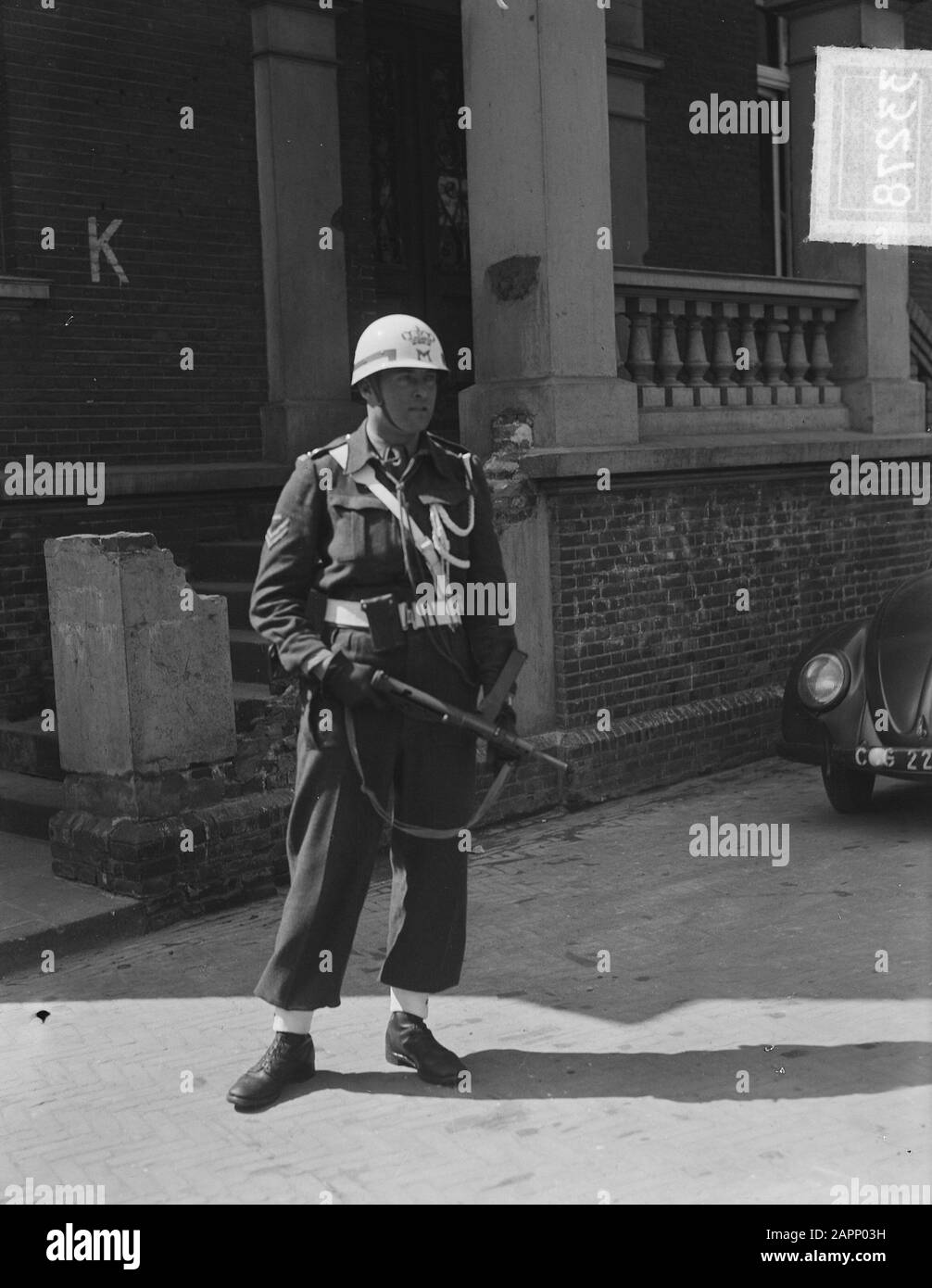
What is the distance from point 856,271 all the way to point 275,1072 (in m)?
7.70

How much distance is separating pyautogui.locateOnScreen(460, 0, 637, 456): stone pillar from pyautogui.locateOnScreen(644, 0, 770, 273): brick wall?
4.99 m

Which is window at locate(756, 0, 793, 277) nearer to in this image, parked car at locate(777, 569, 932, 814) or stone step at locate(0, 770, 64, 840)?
parked car at locate(777, 569, 932, 814)

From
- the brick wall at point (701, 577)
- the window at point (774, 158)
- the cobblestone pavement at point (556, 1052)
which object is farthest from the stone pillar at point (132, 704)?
the window at point (774, 158)

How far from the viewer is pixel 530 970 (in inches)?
221

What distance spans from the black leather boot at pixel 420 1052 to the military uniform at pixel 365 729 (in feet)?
0.41

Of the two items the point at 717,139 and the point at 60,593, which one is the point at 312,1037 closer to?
the point at 60,593

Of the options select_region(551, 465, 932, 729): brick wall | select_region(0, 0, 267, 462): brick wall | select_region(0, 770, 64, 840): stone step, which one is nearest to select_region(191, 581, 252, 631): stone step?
select_region(0, 0, 267, 462): brick wall

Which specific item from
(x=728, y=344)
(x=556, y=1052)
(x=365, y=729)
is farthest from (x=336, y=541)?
(x=728, y=344)

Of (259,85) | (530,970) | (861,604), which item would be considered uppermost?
(259,85)

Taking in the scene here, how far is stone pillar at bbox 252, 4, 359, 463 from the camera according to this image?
993 cm

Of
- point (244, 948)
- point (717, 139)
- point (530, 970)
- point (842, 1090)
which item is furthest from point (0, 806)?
point (717, 139)

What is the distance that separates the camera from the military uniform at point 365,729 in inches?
177

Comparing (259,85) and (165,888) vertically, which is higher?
(259,85)

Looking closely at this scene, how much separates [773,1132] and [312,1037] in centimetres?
153
